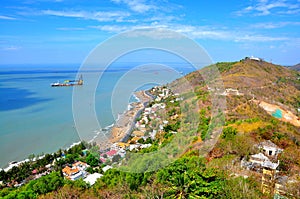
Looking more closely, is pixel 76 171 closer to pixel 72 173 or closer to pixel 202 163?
pixel 72 173

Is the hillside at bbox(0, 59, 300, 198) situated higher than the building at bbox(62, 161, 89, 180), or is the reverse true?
the hillside at bbox(0, 59, 300, 198)

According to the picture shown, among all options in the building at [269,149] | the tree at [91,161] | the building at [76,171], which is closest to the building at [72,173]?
the building at [76,171]

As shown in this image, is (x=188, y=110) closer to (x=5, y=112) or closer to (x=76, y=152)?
(x=76, y=152)

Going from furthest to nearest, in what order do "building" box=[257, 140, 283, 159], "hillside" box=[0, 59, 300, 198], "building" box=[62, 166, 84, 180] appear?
"building" box=[62, 166, 84, 180] → "building" box=[257, 140, 283, 159] → "hillside" box=[0, 59, 300, 198]

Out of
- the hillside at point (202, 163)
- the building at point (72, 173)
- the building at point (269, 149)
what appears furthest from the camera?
the building at point (72, 173)

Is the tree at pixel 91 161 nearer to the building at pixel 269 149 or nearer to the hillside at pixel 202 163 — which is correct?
the hillside at pixel 202 163

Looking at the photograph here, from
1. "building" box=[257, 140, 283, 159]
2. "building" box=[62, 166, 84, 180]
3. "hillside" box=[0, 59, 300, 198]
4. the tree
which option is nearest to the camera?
"hillside" box=[0, 59, 300, 198]

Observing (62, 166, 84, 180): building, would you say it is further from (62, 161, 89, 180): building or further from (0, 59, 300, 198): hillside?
(0, 59, 300, 198): hillside

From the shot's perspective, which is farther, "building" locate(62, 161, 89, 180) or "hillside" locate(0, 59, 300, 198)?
"building" locate(62, 161, 89, 180)

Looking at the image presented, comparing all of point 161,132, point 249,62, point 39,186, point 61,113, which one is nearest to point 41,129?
point 61,113

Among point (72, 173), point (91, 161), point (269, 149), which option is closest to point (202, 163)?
point (269, 149)

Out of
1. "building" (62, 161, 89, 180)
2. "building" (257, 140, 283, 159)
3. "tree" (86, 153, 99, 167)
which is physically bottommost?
"building" (62, 161, 89, 180)

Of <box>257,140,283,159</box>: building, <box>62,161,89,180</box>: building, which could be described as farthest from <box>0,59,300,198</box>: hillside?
<box>62,161,89,180</box>: building
